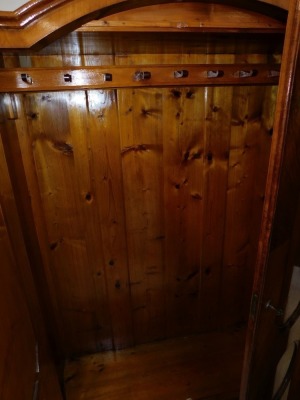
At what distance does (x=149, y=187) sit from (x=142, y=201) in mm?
84

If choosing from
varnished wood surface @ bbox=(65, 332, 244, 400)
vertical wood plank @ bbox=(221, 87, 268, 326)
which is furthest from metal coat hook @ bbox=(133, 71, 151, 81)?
varnished wood surface @ bbox=(65, 332, 244, 400)

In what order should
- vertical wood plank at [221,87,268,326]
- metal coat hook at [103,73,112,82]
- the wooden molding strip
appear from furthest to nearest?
vertical wood plank at [221,87,268,326] → metal coat hook at [103,73,112,82] → the wooden molding strip

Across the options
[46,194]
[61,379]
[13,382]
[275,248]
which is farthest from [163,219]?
[61,379]

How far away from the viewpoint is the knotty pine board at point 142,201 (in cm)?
118

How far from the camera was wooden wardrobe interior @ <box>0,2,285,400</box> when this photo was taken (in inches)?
41.4

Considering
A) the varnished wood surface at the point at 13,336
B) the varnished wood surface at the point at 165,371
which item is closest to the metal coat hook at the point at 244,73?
the varnished wood surface at the point at 13,336

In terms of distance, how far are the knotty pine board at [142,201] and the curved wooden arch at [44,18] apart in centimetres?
26

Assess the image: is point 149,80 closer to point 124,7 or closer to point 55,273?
point 124,7

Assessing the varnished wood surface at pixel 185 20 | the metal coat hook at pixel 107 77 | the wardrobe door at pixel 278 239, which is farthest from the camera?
the metal coat hook at pixel 107 77

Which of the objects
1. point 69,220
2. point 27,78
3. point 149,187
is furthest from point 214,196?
point 27,78

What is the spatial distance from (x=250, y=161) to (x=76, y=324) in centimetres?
139

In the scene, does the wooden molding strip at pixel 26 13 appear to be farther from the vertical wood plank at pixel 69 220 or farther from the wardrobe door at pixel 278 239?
the wardrobe door at pixel 278 239

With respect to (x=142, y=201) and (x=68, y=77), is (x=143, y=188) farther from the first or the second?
(x=68, y=77)

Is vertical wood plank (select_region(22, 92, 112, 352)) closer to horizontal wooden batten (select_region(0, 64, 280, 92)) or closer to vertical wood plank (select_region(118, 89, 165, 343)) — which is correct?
horizontal wooden batten (select_region(0, 64, 280, 92))
